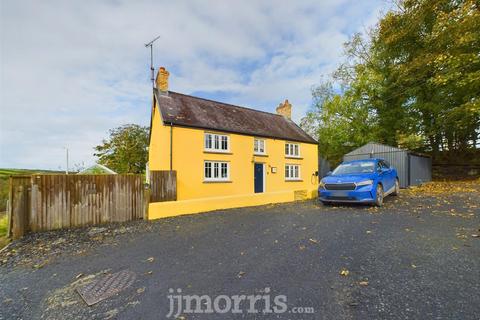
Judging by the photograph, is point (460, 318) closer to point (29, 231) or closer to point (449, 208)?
point (449, 208)

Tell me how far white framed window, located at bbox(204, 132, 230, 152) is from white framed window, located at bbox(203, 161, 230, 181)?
2.93 feet

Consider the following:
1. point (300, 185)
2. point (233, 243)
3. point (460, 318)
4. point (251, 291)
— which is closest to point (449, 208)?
point (460, 318)

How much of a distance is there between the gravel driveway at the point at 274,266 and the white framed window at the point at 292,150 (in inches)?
450

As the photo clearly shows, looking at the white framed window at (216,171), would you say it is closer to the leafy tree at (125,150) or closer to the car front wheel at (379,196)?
the car front wheel at (379,196)

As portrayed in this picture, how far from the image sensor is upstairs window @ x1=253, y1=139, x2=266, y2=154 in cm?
1651

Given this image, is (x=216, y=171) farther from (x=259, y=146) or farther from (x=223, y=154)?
(x=259, y=146)

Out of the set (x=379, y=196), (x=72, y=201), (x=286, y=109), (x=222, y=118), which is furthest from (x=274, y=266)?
(x=286, y=109)

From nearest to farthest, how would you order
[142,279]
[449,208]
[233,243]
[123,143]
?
1. [142,279]
2. [233,243]
3. [449,208]
4. [123,143]

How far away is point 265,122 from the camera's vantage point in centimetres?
1942

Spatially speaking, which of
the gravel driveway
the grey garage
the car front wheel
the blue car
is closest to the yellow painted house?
the blue car

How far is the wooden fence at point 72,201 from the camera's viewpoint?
673 centimetres

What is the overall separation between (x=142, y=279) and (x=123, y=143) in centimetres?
2377

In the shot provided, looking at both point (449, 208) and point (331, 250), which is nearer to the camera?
point (331, 250)

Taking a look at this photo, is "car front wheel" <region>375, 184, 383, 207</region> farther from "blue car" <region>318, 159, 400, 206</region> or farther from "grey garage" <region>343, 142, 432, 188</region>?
"grey garage" <region>343, 142, 432, 188</region>
